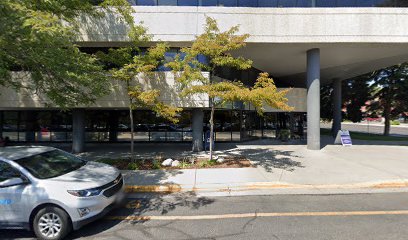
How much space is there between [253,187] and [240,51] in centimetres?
895

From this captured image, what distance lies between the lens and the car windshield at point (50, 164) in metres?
4.82

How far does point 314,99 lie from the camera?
45.8ft

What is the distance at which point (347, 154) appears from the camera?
12.3 m

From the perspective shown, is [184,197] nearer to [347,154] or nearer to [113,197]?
[113,197]

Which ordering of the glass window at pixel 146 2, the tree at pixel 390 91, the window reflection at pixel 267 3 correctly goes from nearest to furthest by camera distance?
the glass window at pixel 146 2 → the window reflection at pixel 267 3 → the tree at pixel 390 91

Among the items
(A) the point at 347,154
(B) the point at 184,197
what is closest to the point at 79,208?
(B) the point at 184,197

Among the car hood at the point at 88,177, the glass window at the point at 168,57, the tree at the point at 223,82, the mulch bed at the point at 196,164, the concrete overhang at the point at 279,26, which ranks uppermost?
the concrete overhang at the point at 279,26

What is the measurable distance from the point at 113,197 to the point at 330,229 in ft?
13.7

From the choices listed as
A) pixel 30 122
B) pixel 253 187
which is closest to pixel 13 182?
pixel 253 187

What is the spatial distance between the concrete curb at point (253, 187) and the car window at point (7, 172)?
9.61ft

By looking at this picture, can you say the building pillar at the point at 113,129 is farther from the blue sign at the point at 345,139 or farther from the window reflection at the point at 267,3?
the blue sign at the point at 345,139

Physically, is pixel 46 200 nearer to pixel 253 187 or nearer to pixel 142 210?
pixel 142 210

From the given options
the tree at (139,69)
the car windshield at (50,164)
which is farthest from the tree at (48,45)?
the car windshield at (50,164)

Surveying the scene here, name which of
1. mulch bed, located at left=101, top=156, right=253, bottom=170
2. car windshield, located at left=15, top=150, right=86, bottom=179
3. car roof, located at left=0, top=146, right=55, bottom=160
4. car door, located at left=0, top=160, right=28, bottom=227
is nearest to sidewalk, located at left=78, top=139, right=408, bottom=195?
mulch bed, located at left=101, top=156, right=253, bottom=170
